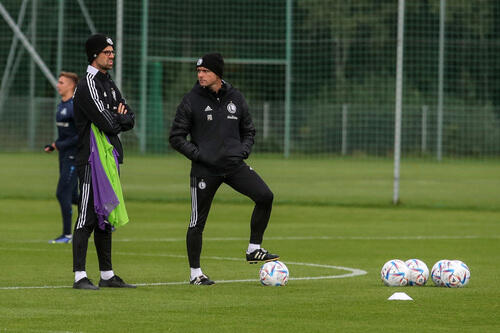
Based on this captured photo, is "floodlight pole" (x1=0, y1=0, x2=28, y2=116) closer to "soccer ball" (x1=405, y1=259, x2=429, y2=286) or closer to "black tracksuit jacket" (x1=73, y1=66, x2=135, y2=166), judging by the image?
"black tracksuit jacket" (x1=73, y1=66, x2=135, y2=166)

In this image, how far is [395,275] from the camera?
12.1 metres

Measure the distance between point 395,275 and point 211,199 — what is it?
206 cm

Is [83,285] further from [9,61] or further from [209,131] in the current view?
[9,61]

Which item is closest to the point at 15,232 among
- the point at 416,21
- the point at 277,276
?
the point at 277,276

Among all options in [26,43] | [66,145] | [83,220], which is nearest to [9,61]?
[26,43]

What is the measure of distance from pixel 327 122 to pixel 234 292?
98.7 ft

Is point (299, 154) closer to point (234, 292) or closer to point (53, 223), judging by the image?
point (53, 223)

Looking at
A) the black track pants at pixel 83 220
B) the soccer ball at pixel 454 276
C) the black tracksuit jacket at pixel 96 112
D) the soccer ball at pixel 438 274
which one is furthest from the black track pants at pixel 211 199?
the soccer ball at pixel 454 276

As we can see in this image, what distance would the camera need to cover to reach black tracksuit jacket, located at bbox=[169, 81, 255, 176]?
40.8 ft

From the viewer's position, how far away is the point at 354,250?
1675 centimetres

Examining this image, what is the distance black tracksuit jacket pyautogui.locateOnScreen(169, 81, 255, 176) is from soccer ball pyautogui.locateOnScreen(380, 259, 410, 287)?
6.16 ft

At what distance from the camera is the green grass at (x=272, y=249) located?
970 cm

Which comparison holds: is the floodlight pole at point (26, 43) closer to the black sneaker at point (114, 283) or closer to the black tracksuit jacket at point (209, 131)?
the black tracksuit jacket at point (209, 131)

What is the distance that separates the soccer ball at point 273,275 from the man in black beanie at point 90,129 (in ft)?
4.51
